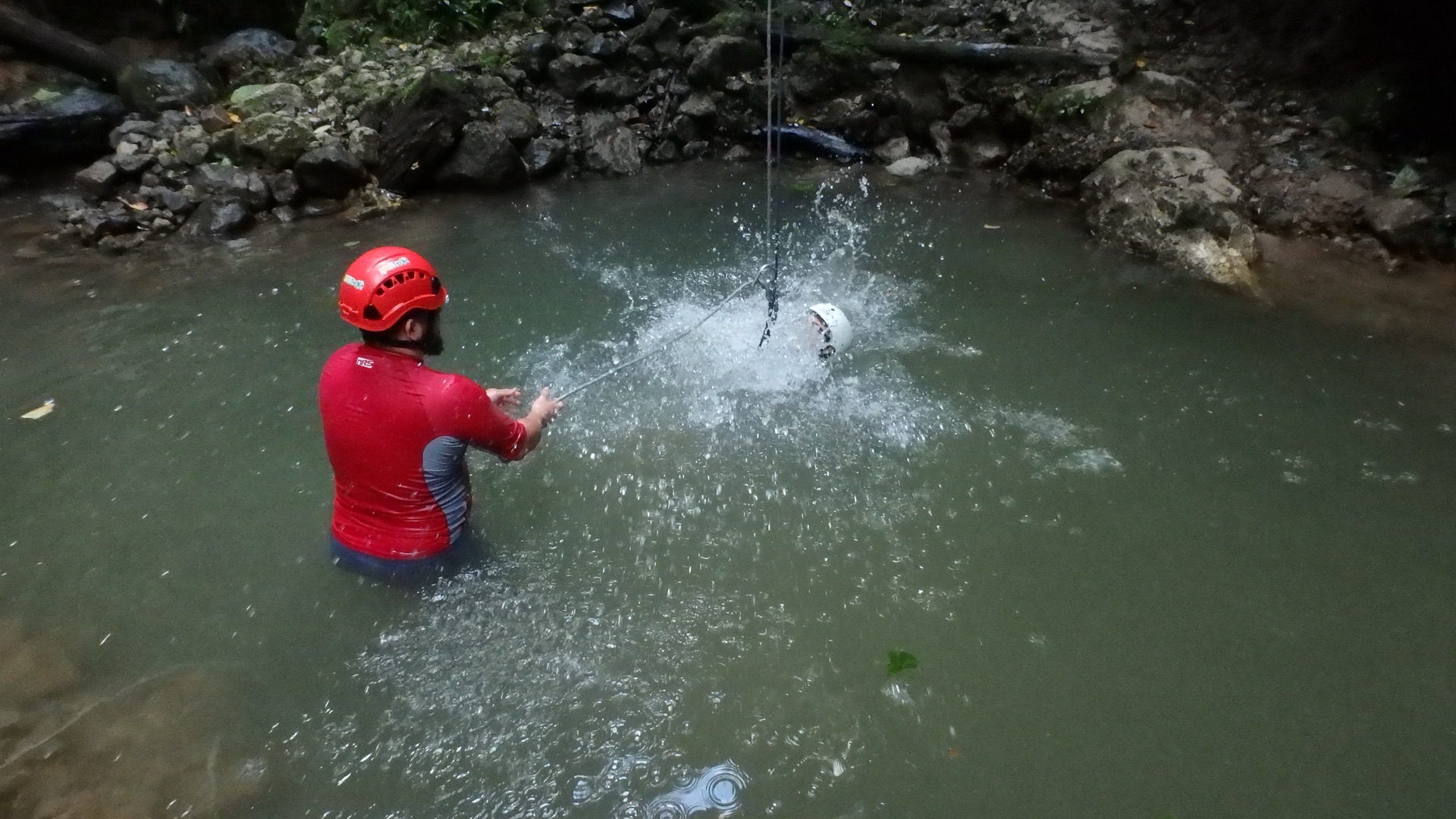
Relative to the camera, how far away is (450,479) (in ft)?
10.1

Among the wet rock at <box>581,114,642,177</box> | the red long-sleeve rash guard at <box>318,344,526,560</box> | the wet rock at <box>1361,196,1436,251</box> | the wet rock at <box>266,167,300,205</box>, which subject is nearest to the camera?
the red long-sleeve rash guard at <box>318,344,526,560</box>

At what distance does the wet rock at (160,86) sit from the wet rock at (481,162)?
9.95ft

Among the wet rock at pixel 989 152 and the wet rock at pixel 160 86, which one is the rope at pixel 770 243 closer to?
the wet rock at pixel 989 152

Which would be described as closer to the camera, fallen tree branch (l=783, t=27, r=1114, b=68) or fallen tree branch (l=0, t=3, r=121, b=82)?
fallen tree branch (l=783, t=27, r=1114, b=68)

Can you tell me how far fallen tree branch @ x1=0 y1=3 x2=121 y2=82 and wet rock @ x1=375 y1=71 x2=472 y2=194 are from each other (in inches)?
148

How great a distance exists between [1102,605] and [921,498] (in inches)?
35.2

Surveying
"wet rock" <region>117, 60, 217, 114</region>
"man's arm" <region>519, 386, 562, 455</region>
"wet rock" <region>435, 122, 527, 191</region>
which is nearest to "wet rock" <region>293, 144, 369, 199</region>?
"wet rock" <region>435, 122, 527, 191</region>

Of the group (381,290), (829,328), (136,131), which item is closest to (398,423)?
(381,290)

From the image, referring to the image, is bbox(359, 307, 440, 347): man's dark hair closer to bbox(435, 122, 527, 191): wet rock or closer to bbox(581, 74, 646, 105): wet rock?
bbox(435, 122, 527, 191): wet rock

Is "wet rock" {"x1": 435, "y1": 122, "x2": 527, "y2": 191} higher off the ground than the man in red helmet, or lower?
lower

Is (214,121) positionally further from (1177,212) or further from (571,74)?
(1177,212)

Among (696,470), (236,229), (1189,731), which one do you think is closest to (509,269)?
(236,229)

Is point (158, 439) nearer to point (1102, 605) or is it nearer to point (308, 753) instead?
point (308, 753)

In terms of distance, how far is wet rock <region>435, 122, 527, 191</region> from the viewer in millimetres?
7781
